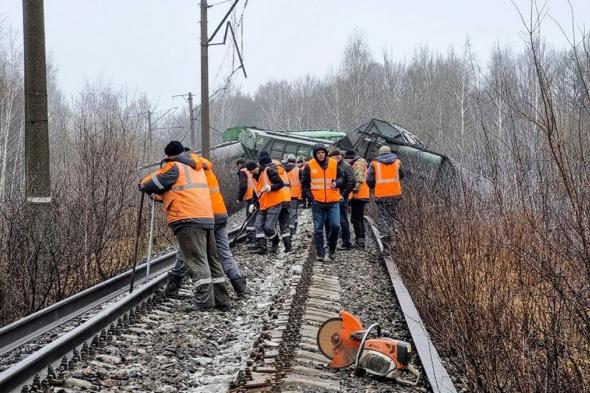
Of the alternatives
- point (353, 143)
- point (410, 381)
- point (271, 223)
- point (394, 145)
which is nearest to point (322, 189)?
point (271, 223)

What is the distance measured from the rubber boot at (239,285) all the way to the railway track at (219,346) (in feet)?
0.54

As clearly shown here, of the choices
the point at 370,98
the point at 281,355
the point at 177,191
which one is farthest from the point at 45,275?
the point at 370,98

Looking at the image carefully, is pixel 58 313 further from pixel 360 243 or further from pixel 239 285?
pixel 360 243

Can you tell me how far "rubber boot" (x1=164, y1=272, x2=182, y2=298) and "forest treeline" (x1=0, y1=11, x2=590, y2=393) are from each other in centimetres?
128

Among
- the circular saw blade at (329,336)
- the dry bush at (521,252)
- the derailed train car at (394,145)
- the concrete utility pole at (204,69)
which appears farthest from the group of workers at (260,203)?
the derailed train car at (394,145)

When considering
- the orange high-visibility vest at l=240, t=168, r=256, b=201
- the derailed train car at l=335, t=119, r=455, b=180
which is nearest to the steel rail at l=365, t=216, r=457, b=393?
the orange high-visibility vest at l=240, t=168, r=256, b=201

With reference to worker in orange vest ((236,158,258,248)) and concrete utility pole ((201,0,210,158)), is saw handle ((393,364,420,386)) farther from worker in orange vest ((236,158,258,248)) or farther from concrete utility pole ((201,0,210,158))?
concrete utility pole ((201,0,210,158))

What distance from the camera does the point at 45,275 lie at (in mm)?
7609

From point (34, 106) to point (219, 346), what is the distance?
3.75 metres

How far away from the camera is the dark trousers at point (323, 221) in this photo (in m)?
10.6

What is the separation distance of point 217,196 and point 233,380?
351cm

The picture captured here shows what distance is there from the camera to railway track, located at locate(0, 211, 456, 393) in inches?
171

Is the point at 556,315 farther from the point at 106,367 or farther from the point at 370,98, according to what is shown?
the point at 370,98

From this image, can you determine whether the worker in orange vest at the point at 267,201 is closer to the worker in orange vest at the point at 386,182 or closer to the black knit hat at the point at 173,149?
the worker in orange vest at the point at 386,182
